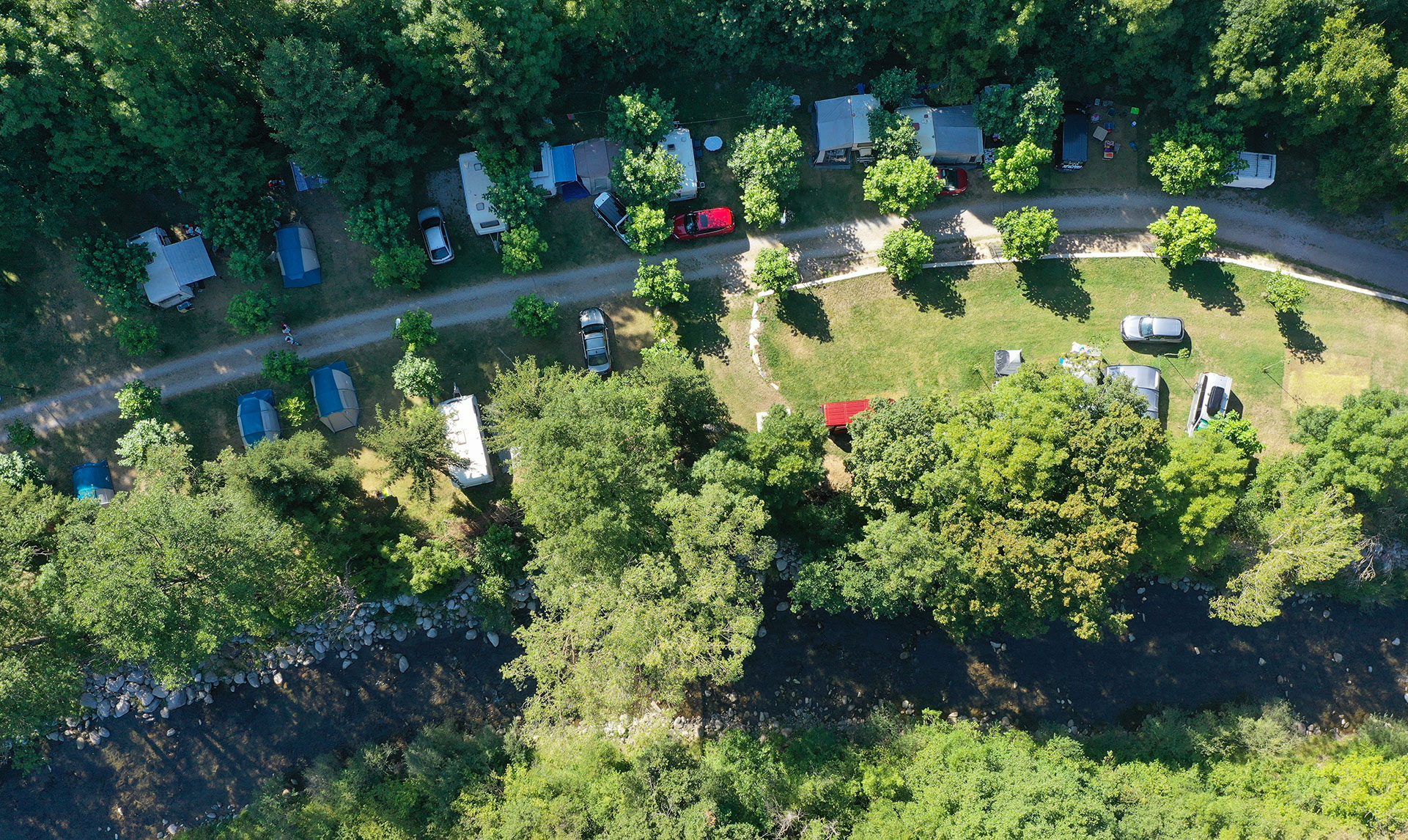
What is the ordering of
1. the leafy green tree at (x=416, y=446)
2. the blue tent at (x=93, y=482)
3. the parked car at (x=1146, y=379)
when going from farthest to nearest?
the parked car at (x=1146, y=379), the blue tent at (x=93, y=482), the leafy green tree at (x=416, y=446)

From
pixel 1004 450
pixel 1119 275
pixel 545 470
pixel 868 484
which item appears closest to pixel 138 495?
pixel 545 470

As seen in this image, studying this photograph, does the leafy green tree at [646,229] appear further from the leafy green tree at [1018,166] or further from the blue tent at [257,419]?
the blue tent at [257,419]

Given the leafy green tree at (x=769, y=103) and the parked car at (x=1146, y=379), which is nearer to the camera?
the leafy green tree at (x=769, y=103)

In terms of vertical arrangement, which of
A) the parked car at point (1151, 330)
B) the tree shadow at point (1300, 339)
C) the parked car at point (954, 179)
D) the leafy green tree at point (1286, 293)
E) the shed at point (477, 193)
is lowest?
the tree shadow at point (1300, 339)

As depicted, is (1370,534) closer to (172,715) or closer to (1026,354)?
(1026,354)

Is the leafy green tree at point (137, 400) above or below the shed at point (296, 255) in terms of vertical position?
below

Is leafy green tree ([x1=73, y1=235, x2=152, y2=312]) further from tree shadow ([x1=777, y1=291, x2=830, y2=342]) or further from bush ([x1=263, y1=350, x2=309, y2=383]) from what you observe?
tree shadow ([x1=777, y1=291, x2=830, y2=342])

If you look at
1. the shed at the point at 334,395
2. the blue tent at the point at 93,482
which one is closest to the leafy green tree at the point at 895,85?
the shed at the point at 334,395
